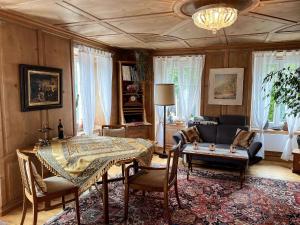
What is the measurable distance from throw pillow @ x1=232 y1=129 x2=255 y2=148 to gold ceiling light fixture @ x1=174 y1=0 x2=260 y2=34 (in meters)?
2.64

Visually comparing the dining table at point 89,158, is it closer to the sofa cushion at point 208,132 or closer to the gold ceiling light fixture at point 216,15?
the gold ceiling light fixture at point 216,15

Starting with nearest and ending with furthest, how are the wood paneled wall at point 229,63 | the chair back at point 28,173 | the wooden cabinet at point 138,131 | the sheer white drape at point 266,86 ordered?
the chair back at point 28,173
the sheer white drape at point 266,86
the wood paneled wall at point 229,63
the wooden cabinet at point 138,131

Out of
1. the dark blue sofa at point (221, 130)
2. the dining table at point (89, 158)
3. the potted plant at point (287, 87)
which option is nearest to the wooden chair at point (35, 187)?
the dining table at point (89, 158)

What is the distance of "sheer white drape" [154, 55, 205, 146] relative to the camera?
5359 mm

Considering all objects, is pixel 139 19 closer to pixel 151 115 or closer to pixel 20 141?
pixel 20 141

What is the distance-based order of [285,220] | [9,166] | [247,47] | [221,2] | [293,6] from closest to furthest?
[221,2] < [293,6] < [285,220] < [9,166] < [247,47]

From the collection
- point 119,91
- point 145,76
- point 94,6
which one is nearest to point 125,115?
point 119,91

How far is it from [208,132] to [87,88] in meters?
2.60

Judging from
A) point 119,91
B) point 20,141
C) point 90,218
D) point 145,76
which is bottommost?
point 90,218

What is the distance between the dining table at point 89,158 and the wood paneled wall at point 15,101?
0.38m

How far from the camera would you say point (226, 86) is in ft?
17.0

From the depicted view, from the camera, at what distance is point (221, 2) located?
2.35 meters

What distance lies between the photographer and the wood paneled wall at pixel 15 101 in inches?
114

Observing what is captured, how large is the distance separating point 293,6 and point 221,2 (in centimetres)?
85
